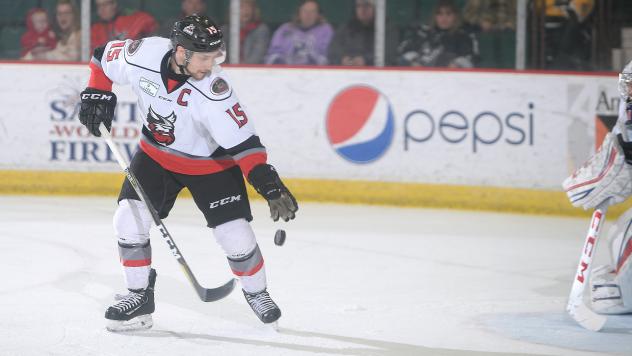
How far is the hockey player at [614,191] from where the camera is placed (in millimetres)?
4402

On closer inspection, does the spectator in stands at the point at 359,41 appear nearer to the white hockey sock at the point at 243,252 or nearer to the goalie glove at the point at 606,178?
the goalie glove at the point at 606,178

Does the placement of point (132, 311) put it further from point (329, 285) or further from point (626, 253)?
point (626, 253)

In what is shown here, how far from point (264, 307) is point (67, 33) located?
13.2 feet

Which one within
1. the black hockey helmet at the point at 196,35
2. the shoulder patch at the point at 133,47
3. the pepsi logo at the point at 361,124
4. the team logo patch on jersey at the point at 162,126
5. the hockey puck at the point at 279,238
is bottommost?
the hockey puck at the point at 279,238

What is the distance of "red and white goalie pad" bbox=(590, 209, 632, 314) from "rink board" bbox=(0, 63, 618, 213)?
7.90ft

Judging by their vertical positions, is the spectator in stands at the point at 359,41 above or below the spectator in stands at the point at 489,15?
below

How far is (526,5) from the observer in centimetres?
738

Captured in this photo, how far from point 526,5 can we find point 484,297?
2.90 metres

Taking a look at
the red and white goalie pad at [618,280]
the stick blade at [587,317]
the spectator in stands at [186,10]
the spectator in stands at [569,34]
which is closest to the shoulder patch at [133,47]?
the stick blade at [587,317]

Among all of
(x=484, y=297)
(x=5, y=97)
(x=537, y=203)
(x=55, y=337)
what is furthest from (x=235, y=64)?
(x=55, y=337)

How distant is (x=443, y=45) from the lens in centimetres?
745

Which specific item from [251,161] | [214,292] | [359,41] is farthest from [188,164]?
[359,41]

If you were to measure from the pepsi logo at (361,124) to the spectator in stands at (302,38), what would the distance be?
1.32ft

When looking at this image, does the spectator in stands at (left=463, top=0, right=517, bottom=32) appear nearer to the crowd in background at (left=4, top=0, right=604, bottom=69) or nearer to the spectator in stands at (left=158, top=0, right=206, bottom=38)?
the crowd in background at (left=4, top=0, right=604, bottom=69)
